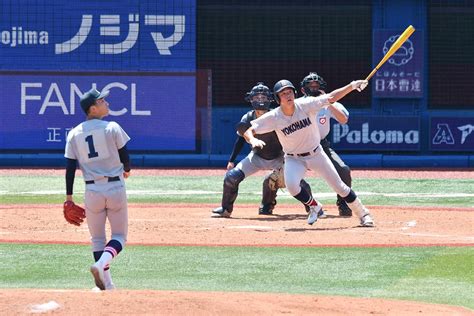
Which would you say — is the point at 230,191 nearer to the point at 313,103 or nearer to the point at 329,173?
the point at 329,173

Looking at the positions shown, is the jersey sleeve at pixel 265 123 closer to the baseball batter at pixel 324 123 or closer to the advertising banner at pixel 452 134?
the baseball batter at pixel 324 123

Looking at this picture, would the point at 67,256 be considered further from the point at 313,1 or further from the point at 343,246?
the point at 313,1

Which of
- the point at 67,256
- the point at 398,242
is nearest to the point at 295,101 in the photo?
the point at 398,242

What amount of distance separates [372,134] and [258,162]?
33.9ft

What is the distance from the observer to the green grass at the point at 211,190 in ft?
60.4

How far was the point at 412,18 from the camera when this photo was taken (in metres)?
26.1

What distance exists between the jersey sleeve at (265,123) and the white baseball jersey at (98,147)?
13.0 feet

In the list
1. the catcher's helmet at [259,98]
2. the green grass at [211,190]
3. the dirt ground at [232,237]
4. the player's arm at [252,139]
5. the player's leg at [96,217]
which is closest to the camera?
the dirt ground at [232,237]

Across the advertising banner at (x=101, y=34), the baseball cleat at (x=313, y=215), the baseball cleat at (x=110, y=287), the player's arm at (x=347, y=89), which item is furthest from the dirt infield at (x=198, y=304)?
the advertising banner at (x=101, y=34)

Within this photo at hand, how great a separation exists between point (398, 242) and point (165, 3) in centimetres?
1413

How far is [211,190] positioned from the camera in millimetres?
20328

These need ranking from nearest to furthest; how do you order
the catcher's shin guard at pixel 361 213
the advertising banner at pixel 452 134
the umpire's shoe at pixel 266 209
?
the catcher's shin guard at pixel 361 213 → the umpire's shoe at pixel 266 209 → the advertising banner at pixel 452 134

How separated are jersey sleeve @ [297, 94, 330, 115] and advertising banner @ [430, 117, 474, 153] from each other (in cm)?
1253

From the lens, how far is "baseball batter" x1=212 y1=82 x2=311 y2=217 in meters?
15.4
